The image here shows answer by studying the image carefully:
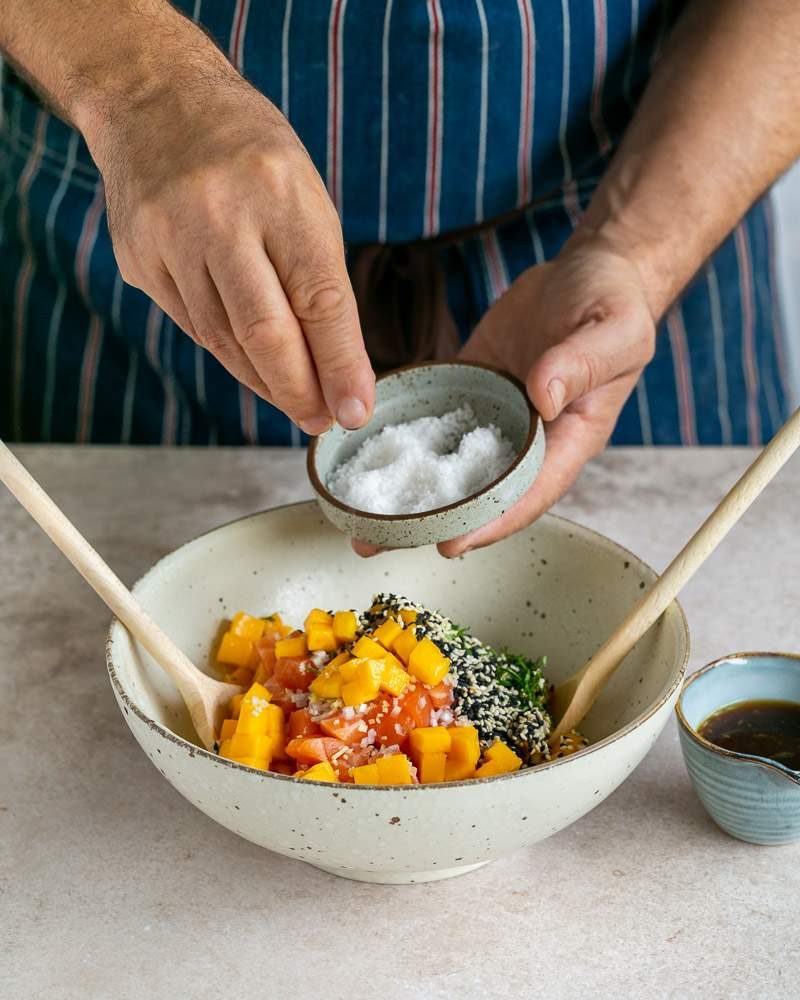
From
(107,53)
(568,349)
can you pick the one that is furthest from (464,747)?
(107,53)

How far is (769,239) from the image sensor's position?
82.5 inches

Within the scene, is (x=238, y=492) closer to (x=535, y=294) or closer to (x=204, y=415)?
(x=204, y=415)

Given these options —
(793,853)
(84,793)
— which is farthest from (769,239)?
(84,793)

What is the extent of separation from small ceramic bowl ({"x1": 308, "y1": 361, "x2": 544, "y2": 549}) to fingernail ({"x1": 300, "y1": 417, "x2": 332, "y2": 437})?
7cm

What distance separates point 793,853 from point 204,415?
123 centimetres

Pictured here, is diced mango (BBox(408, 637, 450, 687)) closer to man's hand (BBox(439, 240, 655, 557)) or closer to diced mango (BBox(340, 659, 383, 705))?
diced mango (BBox(340, 659, 383, 705))

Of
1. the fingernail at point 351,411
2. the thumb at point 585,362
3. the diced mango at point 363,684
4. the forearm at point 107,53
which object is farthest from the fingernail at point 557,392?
the forearm at point 107,53

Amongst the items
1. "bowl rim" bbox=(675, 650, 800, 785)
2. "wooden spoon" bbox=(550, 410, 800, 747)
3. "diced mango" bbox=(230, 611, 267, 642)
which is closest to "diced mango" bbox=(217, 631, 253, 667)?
"diced mango" bbox=(230, 611, 267, 642)

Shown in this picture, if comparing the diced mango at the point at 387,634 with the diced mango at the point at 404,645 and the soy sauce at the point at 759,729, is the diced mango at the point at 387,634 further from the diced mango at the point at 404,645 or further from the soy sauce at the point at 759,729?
the soy sauce at the point at 759,729

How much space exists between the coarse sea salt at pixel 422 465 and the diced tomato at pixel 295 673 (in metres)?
0.17

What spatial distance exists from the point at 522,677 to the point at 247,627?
0.30 metres

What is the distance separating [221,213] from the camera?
100 cm

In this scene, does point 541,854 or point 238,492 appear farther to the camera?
point 238,492

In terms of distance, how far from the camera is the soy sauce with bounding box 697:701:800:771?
1082mm
